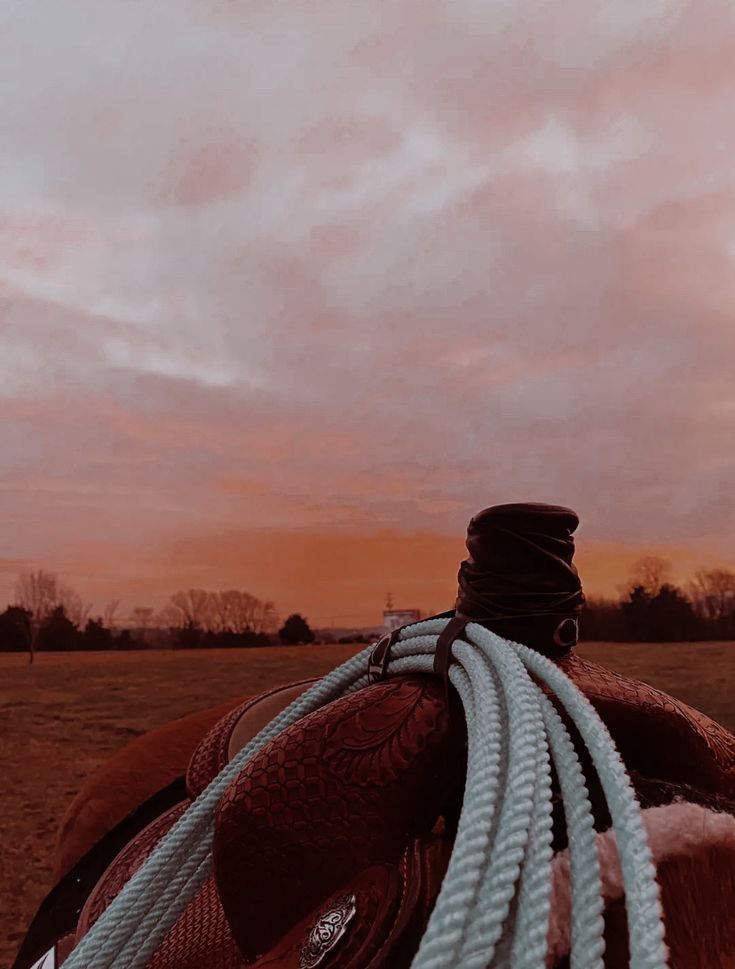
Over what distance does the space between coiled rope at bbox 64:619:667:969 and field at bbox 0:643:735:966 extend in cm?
177

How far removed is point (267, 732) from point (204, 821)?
9 centimetres

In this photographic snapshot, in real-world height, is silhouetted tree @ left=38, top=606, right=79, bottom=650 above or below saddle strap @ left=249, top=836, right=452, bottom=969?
above

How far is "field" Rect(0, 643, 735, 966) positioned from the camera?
2340 millimetres

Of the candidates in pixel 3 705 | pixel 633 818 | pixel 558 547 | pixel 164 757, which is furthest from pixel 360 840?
pixel 3 705

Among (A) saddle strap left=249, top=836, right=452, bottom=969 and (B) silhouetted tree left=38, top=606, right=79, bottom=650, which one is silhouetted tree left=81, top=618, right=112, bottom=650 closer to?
(B) silhouetted tree left=38, top=606, right=79, bottom=650

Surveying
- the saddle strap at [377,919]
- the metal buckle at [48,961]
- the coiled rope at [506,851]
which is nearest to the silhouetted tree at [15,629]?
the metal buckle at [48,961]

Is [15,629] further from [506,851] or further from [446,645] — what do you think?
[506,851]

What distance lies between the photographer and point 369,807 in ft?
1.64

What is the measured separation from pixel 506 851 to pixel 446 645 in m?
0.20

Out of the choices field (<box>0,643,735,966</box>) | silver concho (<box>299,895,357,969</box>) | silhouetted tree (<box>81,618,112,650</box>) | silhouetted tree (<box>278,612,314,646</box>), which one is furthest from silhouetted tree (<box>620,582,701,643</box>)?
→ silver concho (<box>299,895,357,969</box>)

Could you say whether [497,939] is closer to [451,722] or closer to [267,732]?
[451,722]

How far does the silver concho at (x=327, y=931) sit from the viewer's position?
17.8 inches

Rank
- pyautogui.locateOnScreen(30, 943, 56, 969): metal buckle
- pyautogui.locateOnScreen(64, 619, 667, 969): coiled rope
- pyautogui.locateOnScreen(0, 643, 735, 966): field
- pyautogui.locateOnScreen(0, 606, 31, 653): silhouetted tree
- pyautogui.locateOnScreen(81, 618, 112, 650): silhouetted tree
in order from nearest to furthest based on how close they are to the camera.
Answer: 1. pyautogui.locateOnScreen(64, 619, 667, 969): coiled rope
2. pyautogui.locateOnScreen(30, 943, 56, 969): metal buckle
3. pyautogui.locateOnScreen(0, 643, 735, 966): field
4. pyautogui.locateOnScreen(0, 606, 31, 653): silhouetted tree
5. pyautogui.locateOnScreen(81, 618, 112, 650): silhouetted tree

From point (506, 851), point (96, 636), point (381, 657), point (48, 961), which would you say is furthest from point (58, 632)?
point (506, 851)
